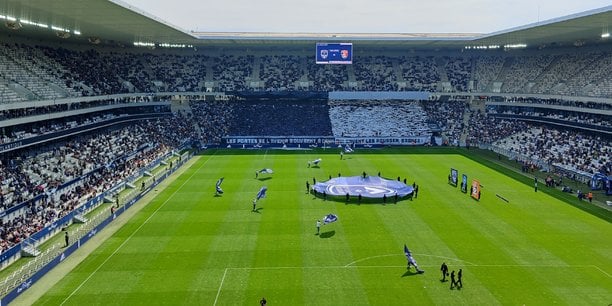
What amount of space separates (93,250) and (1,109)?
1741 centimetres

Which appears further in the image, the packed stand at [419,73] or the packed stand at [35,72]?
the packed stand at [419,73]

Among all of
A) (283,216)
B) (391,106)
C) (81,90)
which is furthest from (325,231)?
(391,106)

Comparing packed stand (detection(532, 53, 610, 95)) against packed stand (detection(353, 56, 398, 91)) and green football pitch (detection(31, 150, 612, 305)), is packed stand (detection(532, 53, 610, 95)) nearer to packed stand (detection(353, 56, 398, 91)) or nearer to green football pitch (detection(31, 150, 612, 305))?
packed stand (detection(353, 56, 398, 91))

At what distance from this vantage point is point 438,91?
277 feet

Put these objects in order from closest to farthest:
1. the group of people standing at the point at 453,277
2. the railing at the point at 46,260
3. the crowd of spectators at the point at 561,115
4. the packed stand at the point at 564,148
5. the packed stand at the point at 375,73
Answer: the railing at the point at 46,260 → the group of people standing at the point at 453,277 → the packed stand at the point at 564,148 → the crowd of spectators at the point at 561,115 → the packed stand at the point at 375,73

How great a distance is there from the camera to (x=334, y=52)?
2899 inches

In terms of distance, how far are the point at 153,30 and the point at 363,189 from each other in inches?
1406

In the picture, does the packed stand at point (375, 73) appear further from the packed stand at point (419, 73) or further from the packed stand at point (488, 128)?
the packed stand at point (488, 128)

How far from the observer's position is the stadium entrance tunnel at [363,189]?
4029 centimetres

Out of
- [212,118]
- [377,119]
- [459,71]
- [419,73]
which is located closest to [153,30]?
[212,118]

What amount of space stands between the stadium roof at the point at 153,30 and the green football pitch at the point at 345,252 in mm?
18131

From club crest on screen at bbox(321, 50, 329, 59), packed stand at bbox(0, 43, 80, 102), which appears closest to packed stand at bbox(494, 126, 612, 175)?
club crest on screen at bbox(321, 50, 329, 59)

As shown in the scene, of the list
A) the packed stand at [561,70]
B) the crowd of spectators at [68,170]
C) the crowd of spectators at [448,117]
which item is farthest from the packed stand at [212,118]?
the packed stand at [561,70]

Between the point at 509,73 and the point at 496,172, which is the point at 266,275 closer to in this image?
the point at 496,172
